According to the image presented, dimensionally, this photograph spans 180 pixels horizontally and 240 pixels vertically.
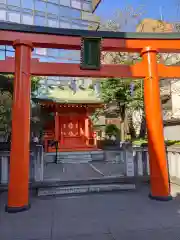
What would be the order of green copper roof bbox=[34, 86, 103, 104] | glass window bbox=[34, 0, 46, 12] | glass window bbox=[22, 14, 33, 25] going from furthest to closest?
glass window bbox=[34, 0, 46, 12] < glass window bbox=[22, 14, 33, 25] < green copper roof bbox=[34, 86, 103, 104]

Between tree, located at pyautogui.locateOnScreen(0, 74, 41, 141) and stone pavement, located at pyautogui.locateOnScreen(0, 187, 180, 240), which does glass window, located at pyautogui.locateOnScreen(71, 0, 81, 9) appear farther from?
stone pavement, located at pyautogui.locateOnScreen(0, 187, 180, 240)

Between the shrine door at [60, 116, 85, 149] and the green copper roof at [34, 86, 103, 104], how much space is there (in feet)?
5.35

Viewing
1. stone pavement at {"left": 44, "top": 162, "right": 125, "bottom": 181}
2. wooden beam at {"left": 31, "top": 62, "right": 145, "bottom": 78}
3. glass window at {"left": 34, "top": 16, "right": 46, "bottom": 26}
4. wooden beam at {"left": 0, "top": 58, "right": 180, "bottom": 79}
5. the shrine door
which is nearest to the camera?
wooden beam at {"left": 0, "top": 58, "right": 180, "bottom": 79}

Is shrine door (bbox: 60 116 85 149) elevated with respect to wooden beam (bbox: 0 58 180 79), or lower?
lower

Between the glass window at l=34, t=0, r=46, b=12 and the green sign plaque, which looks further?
the glass window at l=34, t=0, r=46, b=12

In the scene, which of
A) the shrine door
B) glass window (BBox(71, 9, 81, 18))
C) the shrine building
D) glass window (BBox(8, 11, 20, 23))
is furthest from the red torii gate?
glass window (BBox(71, 9, 81, 18))

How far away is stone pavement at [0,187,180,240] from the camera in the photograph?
10.3 ft

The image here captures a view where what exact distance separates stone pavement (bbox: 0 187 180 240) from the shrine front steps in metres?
6.76

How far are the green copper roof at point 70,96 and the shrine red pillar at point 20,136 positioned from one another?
28.8 feet

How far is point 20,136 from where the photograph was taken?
4.62 m

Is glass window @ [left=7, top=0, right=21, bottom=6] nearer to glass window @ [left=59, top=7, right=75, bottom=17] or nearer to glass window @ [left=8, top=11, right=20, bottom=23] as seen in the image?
glass window @ [left=8, top=11, right=20, bottom=23]

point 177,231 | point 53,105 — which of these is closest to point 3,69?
point 177,231

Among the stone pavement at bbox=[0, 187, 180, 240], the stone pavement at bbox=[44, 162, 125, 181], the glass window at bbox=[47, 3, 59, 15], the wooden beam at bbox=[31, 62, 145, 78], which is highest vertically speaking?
the glass window at bbox=[47, 3, 59, 15]

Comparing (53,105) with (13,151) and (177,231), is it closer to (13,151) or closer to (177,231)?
(13,151)
